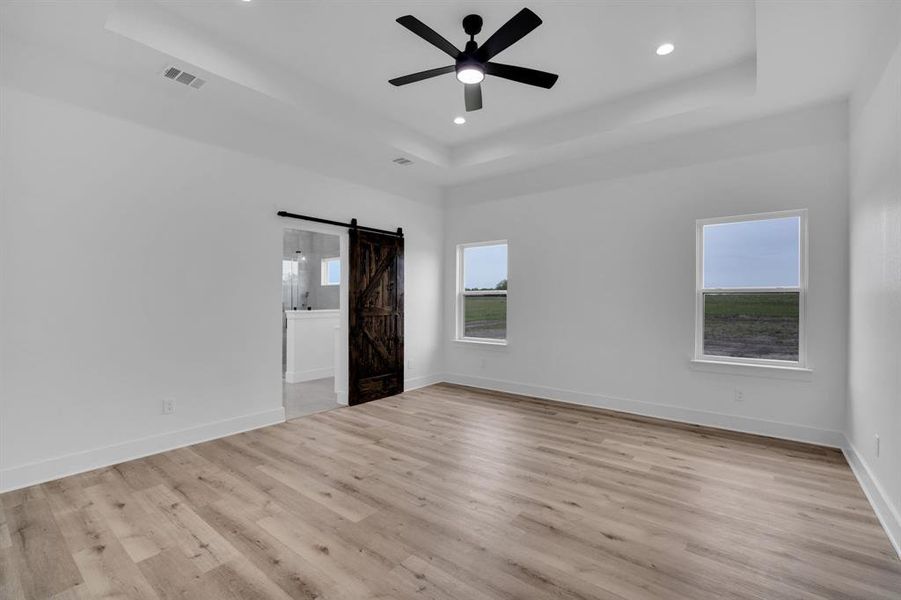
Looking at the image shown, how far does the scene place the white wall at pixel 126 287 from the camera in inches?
116

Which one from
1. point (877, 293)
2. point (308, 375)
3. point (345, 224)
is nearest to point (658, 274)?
point (877, 293)

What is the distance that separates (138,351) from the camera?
350 centimetres

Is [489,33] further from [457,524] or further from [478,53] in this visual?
[457,524]

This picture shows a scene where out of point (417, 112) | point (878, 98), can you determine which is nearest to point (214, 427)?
point (417, 112)

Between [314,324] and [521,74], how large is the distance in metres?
5.15

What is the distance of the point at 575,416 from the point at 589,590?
2924 millimetres

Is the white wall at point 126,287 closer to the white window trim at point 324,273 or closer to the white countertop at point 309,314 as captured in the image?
the white countertop at point 309,314

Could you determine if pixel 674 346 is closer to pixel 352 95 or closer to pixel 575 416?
pixel 575 416

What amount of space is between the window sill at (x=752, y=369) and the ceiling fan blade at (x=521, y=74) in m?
3.25

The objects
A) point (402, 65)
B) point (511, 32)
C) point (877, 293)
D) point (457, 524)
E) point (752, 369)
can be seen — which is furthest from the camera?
point (752, 369)

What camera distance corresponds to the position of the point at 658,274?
4652mm


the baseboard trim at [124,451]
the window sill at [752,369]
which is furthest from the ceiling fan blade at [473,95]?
the baseboard trim at [124,451]

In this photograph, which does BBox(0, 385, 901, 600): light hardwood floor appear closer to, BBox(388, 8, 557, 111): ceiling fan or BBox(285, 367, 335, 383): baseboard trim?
BBox(285, 367, 335, 383): baseboard trim

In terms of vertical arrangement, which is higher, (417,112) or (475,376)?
(417,112)
